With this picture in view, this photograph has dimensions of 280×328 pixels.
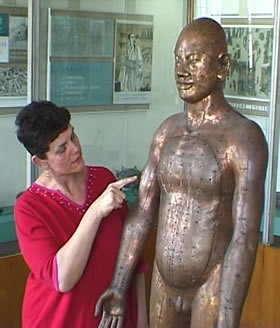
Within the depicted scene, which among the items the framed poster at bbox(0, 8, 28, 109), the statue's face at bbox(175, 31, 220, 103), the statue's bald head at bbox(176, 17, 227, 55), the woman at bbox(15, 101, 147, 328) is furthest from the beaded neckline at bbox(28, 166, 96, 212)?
the framed poster at bbox(0, 8, 28, 109)

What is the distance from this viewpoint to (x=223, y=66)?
1.99 metres

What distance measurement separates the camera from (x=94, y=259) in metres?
2.19

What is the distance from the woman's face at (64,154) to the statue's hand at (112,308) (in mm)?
392

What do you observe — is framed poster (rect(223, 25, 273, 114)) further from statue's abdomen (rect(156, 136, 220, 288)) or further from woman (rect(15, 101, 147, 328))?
statue's abdomen (rect(156, 136, 220, 288))

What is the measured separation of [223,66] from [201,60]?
0.22ft

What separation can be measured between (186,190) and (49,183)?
500mm

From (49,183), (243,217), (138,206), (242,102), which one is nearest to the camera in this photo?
(243,217)

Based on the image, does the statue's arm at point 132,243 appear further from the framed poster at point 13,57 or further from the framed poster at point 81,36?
the framed poster at point 81,36

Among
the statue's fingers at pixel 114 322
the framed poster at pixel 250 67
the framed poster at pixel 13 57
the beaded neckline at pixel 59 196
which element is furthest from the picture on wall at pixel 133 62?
the statue's fingers at pixel 114 322

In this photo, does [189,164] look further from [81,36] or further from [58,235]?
[81,36]

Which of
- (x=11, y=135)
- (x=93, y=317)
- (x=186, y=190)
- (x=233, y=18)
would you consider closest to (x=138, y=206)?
(x=186, y=190)

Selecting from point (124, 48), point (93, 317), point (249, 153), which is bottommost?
point (93, 317)

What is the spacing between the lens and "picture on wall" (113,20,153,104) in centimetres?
541

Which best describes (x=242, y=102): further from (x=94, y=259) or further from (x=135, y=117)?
(x=94, y=259)
